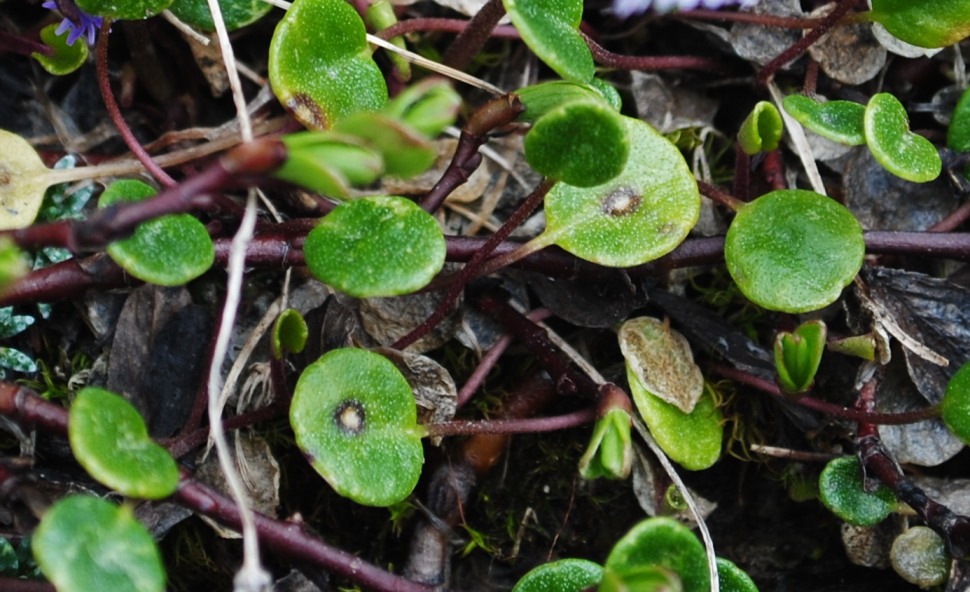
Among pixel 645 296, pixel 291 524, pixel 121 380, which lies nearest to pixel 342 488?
pixel 291 524

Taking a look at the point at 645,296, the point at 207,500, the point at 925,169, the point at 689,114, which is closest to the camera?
the point at 207,500

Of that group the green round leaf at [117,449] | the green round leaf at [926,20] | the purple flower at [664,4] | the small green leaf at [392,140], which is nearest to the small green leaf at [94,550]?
the green round leaf at [117,449]

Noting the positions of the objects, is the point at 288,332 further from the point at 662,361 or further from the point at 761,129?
the point at 761,129

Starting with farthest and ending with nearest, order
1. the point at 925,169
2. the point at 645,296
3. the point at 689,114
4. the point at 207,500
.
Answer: the point at 689,114 < the point at 645,296 < the point at 925,169 < the point at 207,500

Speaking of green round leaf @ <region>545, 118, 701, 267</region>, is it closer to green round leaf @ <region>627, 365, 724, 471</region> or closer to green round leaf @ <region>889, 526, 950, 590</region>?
green round leaf @ <region>627, 365, 724, 471</region>

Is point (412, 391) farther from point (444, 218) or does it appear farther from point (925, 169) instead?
point (925, 169)

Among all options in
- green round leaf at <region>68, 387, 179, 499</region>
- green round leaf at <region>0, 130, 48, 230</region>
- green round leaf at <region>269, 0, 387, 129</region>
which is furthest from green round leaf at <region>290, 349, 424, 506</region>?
A: green round leaf at <region>0, 130, 48, 230</region>
